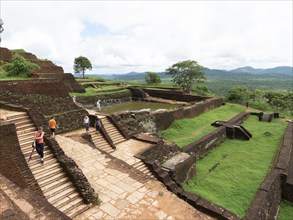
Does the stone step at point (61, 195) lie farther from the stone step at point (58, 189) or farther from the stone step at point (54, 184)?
the stone step at point (54, 184)

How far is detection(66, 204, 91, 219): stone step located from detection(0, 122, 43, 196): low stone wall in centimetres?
88

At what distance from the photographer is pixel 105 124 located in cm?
1118

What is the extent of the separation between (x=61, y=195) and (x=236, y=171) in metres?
7.50

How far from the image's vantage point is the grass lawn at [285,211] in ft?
26.1

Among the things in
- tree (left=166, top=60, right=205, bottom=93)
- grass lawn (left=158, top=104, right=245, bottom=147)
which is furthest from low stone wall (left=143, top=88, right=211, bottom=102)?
tree (left=166, top=60, right=205, bottom=93)

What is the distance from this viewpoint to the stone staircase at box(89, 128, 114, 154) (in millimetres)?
9523

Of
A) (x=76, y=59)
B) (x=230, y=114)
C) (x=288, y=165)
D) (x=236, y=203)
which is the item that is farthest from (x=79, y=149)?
(x=76, y=59)

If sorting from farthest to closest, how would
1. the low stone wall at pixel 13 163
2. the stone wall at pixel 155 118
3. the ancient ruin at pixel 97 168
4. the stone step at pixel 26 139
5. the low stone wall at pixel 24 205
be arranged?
the stone wall at pixel 155 118 < the stone step at pixel 26 139 < the ancient ruin at pixel 97 168 < the low stone wall at pixel 13 163 < the low stone wall at pixel 24 205

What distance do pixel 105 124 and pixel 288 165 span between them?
A: 913 centimetres

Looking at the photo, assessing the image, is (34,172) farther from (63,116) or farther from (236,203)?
(236,203)

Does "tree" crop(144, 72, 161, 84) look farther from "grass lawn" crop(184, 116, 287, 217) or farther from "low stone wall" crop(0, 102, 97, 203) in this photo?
"low stone wall" crop(0, 102, 97, 203)

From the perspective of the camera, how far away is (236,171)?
32.1ft

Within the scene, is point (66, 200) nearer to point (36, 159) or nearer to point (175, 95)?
point (36, 159)

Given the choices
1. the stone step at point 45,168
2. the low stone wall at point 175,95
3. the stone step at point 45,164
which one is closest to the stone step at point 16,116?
the stone step at point 45,164
